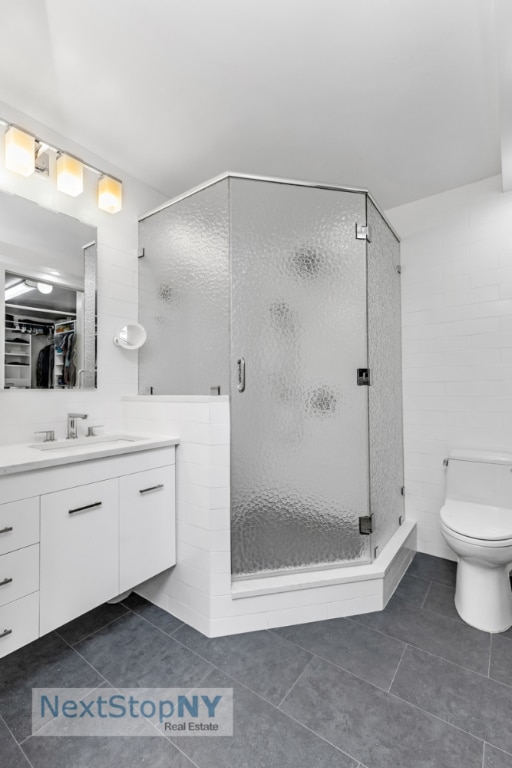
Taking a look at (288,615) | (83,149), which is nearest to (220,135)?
(83,149)

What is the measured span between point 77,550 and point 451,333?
2433mm

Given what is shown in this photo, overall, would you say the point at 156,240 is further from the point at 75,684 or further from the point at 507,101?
the point at 75,684

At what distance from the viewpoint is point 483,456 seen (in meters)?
2.15

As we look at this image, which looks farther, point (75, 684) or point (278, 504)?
point (278, 504)

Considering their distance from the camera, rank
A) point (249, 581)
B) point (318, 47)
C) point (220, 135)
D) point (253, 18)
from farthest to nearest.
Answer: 1. point (220, 135)
2. point (249, 581)
3. point (318, 47)
4. point (253, 18)

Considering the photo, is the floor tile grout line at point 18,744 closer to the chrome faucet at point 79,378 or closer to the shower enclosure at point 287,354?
the shower enclosure at point 287,354

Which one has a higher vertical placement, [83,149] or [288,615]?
[83,149]

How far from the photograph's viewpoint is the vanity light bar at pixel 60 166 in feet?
5.56

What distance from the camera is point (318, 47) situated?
146 centimetres

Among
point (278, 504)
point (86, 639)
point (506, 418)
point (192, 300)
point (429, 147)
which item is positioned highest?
point (429, 147)

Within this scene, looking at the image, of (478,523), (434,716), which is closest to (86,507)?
(434,716)

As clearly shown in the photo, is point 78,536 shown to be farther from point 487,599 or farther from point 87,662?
point 487,599

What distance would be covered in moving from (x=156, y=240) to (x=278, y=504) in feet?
5.53

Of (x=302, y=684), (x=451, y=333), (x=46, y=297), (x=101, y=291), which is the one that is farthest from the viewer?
(x=451, y=333)
